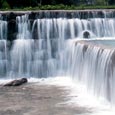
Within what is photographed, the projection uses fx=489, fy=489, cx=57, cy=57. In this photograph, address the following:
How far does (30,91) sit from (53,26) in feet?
18.8

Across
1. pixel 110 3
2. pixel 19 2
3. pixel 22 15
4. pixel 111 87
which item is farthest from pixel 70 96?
pixel 110 3

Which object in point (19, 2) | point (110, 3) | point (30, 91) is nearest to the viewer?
point (30, 91)

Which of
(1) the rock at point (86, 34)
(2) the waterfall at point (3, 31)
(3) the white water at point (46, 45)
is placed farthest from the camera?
(1) the rock at point (86, 34)

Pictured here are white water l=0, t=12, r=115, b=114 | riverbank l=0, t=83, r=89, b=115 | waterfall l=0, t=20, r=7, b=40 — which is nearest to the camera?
riverbank l=0, t=83, r=89, b=115

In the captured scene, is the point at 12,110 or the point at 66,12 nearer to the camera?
the point at 12,110

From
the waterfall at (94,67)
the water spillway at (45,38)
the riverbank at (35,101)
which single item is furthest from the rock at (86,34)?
the riverbank at (35,101)

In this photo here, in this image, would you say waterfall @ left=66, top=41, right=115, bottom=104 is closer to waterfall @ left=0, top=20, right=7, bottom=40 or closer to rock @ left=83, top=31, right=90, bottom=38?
rock @ left=83, top=31, right=90, bottom=38

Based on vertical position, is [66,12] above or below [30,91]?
above

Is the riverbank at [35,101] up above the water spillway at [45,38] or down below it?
below

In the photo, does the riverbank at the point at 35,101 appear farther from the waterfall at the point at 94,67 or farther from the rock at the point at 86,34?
the rock at the point at 86,34

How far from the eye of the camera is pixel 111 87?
1714cm

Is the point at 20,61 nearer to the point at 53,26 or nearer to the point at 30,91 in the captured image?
the point at 53,26

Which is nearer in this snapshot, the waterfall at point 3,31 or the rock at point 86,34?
the waterfall at point 3,31

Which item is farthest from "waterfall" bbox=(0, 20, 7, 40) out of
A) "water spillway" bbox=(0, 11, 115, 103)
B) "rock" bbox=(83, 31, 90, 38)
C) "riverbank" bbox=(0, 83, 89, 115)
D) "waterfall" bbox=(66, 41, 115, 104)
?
"rock" bbox=(83, 31, 90, 38)
